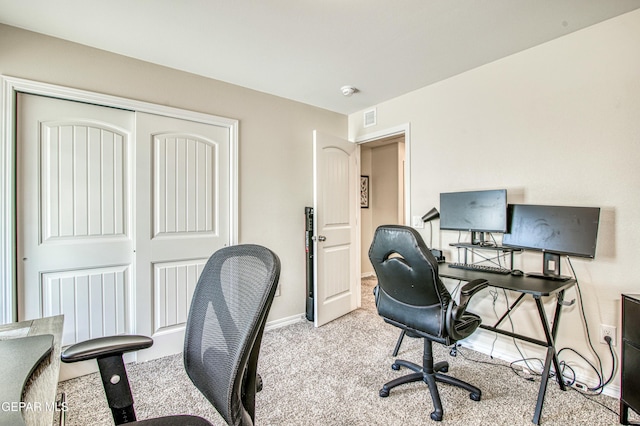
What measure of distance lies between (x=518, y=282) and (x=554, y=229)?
0.47 m

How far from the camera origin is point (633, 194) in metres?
1.86

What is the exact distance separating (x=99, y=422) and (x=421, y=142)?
10.7 feet

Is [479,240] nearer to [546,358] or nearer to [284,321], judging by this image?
[546,358]

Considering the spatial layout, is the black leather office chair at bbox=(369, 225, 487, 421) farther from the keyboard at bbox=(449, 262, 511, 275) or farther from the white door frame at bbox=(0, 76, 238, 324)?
the white door frame at bbox=(0, 76, 238, 324)

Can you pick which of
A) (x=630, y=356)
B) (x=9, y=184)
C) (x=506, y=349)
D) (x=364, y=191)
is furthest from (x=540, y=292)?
(x=364, y=191)

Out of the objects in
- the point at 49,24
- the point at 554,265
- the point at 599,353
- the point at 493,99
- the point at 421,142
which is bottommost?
the point at 599,353

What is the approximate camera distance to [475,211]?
2416mm

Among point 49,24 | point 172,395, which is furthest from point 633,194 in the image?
point 49,24

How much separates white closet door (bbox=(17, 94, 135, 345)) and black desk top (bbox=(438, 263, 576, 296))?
2.53 metres

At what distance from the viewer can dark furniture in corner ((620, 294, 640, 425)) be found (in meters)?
1.58

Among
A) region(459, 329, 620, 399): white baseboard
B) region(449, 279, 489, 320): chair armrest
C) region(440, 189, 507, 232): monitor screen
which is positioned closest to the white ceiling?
region(440, 189, 507, 232): monitor screen

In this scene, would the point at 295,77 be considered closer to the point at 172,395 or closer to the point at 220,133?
the point at 220,133

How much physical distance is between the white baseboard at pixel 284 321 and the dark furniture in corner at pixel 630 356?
98.5 inches

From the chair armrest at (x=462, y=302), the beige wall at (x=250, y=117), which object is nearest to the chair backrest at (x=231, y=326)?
the chair armrest at (x=462, y=302)
